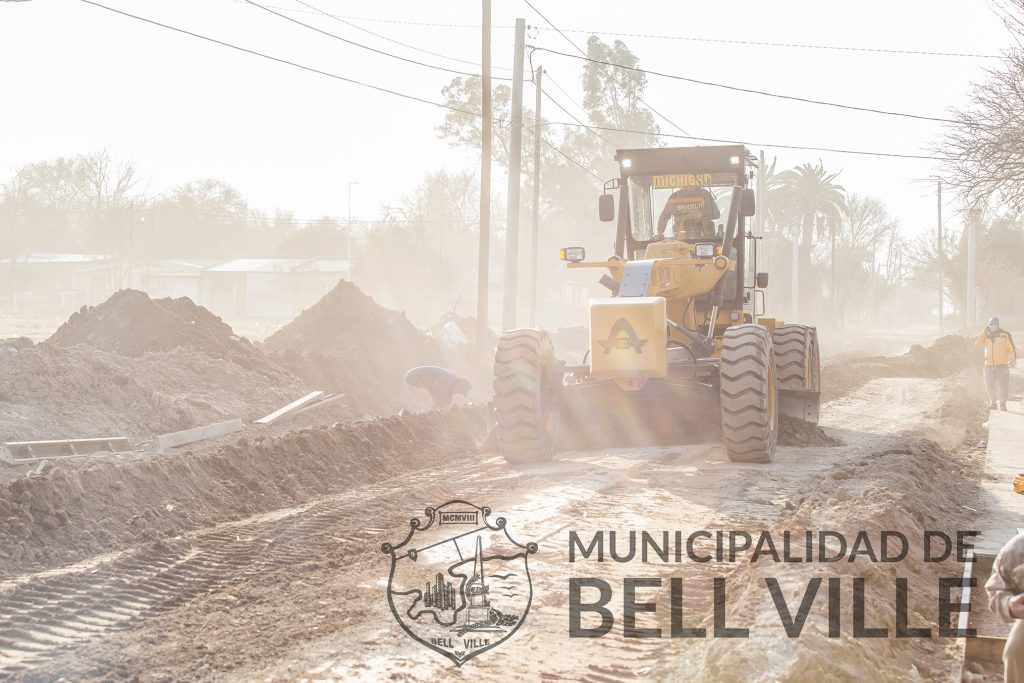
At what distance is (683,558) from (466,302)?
197 feet

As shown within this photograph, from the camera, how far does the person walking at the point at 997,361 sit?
62.0ft

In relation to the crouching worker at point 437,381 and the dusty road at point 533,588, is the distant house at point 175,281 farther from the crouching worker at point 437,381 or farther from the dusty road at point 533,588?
the dusty road at point 533,588

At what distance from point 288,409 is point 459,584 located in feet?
34.7

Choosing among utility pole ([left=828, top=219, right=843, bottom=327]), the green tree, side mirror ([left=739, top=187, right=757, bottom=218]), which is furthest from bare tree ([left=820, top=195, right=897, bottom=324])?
side mirror ([left=739, top=187, right=757, bottom=218])

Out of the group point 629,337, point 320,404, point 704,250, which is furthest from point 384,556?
point 320,404

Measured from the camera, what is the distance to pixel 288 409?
16219 millimetres

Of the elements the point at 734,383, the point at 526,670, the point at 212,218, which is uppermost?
the point at 212,218

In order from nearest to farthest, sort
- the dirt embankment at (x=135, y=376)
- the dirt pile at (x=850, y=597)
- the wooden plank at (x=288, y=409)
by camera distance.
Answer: the dirt pile at (x=850, y=597)
the dirt embankment at (x=135, y=376)
the wooden plank at (x=288, y=409)

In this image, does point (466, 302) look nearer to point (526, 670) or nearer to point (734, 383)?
point (734, 383)

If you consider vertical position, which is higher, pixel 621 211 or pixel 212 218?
pixel 212 218

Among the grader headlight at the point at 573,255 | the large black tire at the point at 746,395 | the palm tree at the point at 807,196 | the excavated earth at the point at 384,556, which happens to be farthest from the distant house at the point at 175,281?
the large black tire at the point at 746,395

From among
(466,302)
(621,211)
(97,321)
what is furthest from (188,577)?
(466,302)

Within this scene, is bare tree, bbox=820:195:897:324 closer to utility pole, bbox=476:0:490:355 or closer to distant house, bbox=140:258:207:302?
distant house, bbox=140:258:207:302

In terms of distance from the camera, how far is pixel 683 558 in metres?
6.77
